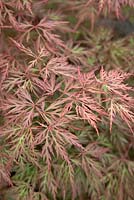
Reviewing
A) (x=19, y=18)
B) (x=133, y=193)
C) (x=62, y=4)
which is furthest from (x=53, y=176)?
(x=62, y=4)

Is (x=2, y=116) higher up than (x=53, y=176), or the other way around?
(x=2, y=116)

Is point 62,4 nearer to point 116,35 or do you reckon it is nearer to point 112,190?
point 116,35

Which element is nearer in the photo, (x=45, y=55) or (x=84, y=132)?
(x=45, y=55)

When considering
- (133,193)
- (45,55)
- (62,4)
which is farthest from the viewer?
(62,4)

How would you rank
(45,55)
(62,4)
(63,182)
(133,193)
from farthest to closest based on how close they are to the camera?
(62,4), (133,193), (63,182), (45,55)

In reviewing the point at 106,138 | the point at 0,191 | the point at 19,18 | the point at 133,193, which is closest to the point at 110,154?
the point at 106,138

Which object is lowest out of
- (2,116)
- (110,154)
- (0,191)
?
(0,191)
